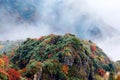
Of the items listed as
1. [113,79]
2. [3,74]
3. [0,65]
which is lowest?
[113,79]

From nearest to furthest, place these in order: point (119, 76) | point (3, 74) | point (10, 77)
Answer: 1. point (119, 76)
2. point (3, 74)
3. point (10, 77)

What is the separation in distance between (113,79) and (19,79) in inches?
6549

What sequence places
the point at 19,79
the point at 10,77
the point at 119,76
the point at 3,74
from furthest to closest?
the point at 19,79 < the point at 10,77 < the point at 3,74 < the point at 119,76

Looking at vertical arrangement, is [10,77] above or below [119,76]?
above

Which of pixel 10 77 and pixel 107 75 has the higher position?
pixel 10 77

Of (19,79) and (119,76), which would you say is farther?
(19,79)

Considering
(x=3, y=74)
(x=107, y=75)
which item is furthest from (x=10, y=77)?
(x=107, y=75)

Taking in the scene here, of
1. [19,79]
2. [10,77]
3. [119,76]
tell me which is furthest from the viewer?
[19,79]

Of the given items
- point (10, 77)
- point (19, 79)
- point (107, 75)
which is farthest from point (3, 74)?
point (107, 75)

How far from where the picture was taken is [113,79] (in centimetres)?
2017

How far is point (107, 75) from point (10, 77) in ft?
504

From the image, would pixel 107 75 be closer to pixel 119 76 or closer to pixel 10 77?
pixel 119 76

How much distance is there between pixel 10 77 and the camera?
6713 inches

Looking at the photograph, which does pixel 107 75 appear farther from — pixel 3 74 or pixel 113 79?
pixel 3 74
